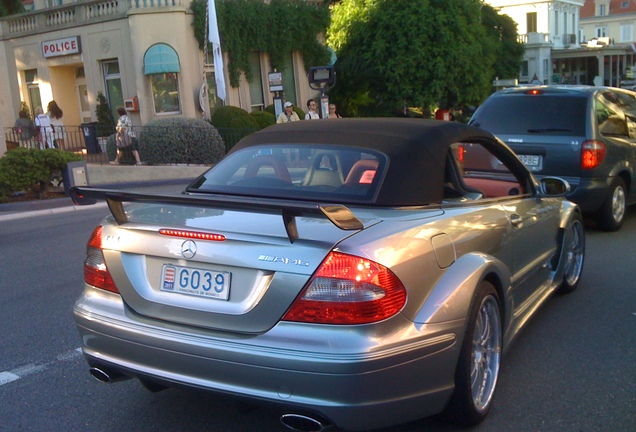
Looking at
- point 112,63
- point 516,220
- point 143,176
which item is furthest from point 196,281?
point 112,63

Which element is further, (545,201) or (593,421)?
(545,201)

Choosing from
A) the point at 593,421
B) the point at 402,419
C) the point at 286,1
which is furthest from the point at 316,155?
the point at 286,1

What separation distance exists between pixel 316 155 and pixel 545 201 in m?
2.03

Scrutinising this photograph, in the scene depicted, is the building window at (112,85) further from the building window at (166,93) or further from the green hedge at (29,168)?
the green hedge at (29,168)

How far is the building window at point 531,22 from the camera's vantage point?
70.9 m

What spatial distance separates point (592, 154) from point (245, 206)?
6287mm

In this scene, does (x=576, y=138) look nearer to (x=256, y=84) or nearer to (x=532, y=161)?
(x=532, y=161)

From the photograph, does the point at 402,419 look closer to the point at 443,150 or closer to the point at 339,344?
the point at 339,344

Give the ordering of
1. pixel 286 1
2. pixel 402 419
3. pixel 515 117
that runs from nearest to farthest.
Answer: pixel 402 419 → pixel 515 117 → pixel 286 1

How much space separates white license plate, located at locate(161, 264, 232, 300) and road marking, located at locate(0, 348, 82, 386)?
73.2 inches

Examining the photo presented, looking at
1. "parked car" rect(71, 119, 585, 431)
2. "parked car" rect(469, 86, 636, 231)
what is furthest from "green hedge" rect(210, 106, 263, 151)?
"parked car" rect(71, 119, 585, 431)

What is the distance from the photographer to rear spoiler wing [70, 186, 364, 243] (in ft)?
9.98

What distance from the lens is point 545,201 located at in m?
5.46

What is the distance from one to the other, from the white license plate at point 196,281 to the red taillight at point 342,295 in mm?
349
